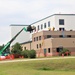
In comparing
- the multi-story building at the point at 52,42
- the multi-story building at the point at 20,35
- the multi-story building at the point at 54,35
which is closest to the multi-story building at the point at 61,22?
the multi-story building at the point at 54,35

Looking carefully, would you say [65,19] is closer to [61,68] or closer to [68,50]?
[68,50]

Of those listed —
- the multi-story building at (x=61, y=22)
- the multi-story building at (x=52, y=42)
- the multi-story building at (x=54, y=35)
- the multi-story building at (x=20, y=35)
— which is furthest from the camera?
the multi-story building at (x=20, y=35)

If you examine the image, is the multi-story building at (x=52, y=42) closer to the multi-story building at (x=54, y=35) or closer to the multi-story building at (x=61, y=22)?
the multi-story building at (x=54, y=35)

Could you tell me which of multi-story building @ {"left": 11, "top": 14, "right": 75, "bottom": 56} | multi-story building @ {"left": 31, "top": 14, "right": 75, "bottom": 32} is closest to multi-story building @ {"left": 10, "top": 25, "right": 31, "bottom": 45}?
multi-story building @ {"left": 11, "top": 14, "right": 75, "bottom": 56}

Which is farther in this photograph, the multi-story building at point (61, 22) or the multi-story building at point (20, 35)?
the multi-story building at point (20, 35)

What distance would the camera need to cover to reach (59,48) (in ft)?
286

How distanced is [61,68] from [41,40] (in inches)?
2615

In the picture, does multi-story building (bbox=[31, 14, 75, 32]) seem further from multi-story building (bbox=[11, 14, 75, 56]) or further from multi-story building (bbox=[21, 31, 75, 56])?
multi-story building (bbox=[21, 31, 75, 56])

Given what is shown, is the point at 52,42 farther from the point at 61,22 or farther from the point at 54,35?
the point at 61,22

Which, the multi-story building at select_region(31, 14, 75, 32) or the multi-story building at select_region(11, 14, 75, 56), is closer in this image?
the multi-story building at select_region(11, 14, 75, 56)

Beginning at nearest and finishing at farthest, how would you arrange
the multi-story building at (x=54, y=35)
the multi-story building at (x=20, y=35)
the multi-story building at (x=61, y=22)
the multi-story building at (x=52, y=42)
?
the multi-story building at (x=52, y=42)
the multi-story building at (x=54, y=35)
the multi-story building at (x=61, y=22)
the multi-story building at (x=20, y=35)

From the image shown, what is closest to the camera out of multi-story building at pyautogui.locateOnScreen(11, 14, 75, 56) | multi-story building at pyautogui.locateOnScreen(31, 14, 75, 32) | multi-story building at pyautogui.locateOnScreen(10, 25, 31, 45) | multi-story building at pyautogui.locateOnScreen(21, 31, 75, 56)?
multi-story building at pyautogui.locateOnScreen(21, 31, 75, 56)

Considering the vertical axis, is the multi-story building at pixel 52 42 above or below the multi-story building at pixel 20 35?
below

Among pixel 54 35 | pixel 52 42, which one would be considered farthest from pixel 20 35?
pixel 52 42
